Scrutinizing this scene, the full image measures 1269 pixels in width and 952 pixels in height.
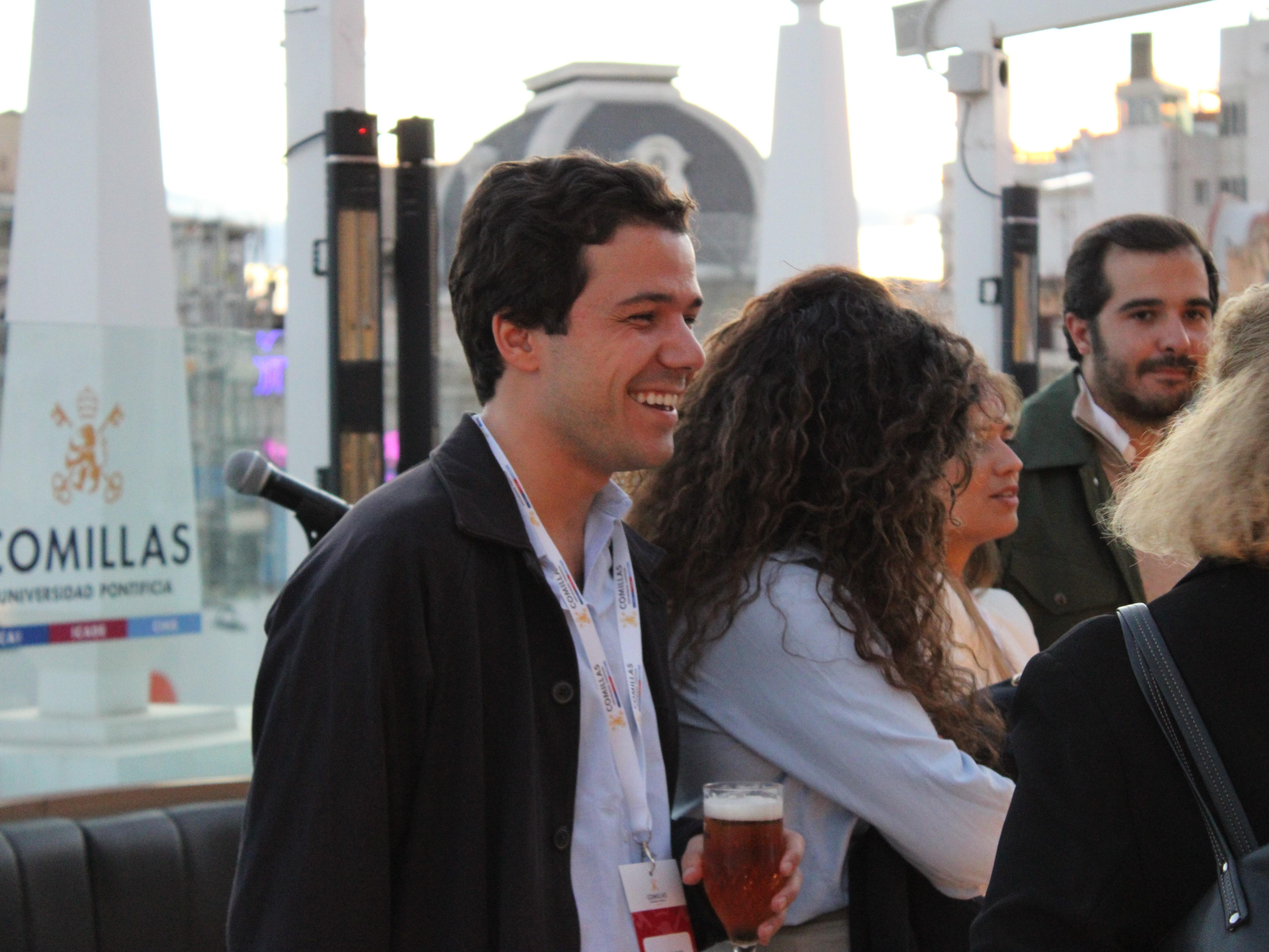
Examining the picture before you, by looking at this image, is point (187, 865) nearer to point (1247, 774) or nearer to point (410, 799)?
point (410, 799)

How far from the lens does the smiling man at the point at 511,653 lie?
59.2 inches

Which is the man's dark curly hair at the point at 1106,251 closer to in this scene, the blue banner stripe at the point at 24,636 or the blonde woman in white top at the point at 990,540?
the blonde woman in white top at the point at 990,540

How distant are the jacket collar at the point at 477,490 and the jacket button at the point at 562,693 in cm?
15

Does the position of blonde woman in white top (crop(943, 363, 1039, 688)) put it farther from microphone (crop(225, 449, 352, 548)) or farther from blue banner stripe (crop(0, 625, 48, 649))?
blue banner stripe (crop(0, 625, 48, 649))

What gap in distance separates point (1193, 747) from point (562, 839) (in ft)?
2.33

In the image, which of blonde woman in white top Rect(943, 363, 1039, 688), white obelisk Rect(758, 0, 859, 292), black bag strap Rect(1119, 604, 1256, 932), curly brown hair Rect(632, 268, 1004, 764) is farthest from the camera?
white obelisk Rect(758, 0, 859, 292)

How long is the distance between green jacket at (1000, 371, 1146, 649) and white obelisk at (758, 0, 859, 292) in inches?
133

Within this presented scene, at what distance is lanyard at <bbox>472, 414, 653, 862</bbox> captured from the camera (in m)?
1.72

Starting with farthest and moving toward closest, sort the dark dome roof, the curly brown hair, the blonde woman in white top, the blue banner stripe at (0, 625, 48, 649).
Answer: the dark dome roof < the blue banner stripe at (0, 625, 48, 649) < the blonde woman in white top < the curly brown hair

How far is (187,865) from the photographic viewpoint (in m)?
2.83

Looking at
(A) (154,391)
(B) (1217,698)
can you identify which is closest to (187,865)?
(B) (1217,698)

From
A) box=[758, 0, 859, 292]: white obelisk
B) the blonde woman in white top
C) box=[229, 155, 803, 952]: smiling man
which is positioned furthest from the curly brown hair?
box=[758, 0, 859, 292]: white obelisk

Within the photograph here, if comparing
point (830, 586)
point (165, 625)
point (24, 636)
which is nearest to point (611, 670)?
point (830, 586)

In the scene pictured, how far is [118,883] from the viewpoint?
2.73m
